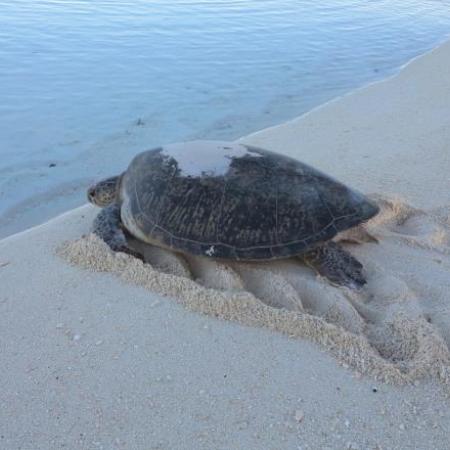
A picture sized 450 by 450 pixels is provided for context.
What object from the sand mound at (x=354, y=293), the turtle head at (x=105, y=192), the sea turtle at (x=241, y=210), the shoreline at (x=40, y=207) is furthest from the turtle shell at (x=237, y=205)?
the shoreline at (x=40, y=207)

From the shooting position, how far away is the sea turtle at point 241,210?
301 centimetres

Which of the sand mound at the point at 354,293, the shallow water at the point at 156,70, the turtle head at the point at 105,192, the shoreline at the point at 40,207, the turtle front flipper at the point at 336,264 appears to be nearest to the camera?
the sand mound at the point at 354,293

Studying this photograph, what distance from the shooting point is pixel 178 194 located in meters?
3.17

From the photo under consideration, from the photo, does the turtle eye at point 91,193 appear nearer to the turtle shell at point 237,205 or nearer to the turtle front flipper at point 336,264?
the turtle shell at point 237,205

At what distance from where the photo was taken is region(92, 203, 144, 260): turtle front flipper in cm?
316

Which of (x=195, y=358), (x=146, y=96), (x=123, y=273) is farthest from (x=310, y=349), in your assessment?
(x=146, y=96)

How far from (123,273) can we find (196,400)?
3.16 feet

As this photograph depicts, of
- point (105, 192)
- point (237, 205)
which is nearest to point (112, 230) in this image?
point (105, 192)

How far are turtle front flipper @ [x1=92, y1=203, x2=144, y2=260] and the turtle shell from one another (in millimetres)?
75

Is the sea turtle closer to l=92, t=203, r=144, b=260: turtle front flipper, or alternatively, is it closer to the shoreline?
l=92, t=203, r=144, b=260: turtle front flipper

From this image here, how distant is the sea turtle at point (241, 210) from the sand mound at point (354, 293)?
0.34 feet

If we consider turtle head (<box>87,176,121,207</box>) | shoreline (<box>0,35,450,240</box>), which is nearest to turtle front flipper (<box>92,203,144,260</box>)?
turtle head (<box>87,176,121,207</box>)

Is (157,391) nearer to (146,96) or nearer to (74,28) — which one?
(146,96)

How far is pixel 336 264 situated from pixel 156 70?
4.99m
